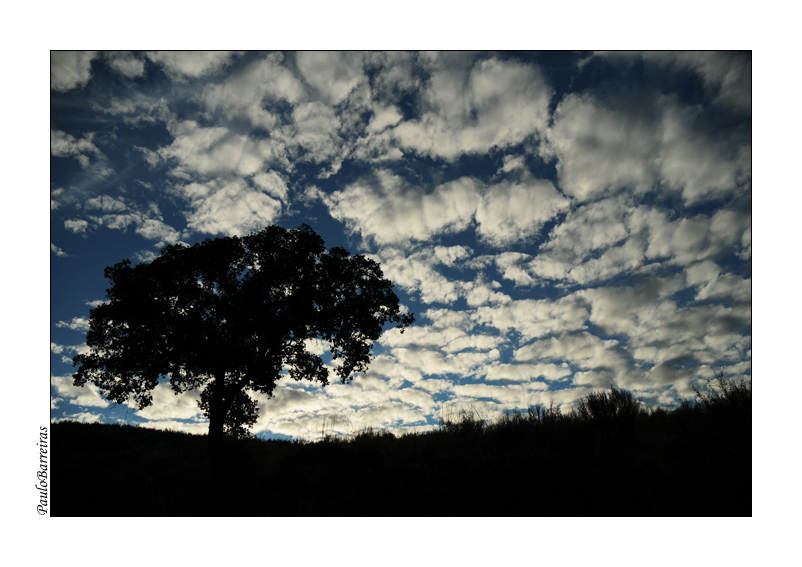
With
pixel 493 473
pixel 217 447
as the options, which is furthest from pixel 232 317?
pixel 493 473

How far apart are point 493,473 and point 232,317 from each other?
11.8 metres

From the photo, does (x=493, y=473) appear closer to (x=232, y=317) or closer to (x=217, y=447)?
(x=217, y=447)

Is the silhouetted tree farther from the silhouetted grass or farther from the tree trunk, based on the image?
the silhouetted grass

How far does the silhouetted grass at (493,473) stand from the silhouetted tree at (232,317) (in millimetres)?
5404

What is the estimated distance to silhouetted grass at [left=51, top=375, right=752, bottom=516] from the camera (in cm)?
536

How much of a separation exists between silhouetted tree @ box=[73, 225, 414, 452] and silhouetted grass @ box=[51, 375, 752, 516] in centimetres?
540

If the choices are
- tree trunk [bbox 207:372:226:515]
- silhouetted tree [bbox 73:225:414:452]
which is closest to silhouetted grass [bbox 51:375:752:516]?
tree trunk [bbox 207:372:226:515]

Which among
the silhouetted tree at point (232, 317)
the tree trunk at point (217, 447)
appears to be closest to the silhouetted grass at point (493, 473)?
the tree trunk at point (217, 447)

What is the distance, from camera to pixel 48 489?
616 centimetres

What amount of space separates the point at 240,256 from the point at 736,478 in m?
15.7

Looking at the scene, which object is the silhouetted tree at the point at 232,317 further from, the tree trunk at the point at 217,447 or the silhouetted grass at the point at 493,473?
the silhouetted grass at the point at 493,473

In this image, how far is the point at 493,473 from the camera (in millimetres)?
6074

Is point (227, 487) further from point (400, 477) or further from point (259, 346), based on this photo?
point (259, 346)

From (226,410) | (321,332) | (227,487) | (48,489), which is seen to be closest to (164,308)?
(226,410)
